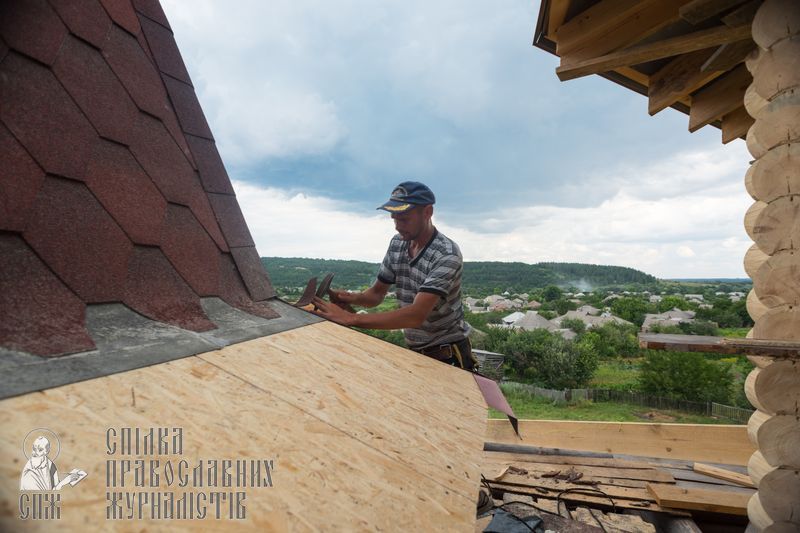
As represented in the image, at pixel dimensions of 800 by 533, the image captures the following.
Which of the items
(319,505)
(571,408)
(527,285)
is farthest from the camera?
(527,285)

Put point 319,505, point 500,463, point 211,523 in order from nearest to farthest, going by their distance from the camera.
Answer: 1. point 211,523
2. point 319,505
3. point 500,463

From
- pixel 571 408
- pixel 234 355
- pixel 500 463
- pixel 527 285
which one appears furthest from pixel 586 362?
pixel 527 285

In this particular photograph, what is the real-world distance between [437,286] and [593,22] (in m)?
2.71

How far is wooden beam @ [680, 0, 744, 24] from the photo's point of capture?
285 centimetres

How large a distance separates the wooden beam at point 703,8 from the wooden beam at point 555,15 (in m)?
0.93

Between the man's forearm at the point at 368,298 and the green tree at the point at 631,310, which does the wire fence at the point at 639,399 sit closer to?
the man's forearm at the point at 368,298

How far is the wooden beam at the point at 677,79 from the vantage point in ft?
13.1

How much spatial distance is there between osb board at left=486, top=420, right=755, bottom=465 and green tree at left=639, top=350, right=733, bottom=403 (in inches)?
1553

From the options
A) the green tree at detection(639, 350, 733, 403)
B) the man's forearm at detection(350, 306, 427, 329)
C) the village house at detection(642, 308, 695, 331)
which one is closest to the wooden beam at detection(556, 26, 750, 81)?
the man's forearm at detection(350, 306, 427, 329)

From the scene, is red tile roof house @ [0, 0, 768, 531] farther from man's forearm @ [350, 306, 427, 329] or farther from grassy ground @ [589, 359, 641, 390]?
grassy ground @ [589, 359, 641, 390]

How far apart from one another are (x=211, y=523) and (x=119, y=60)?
80.1 inches

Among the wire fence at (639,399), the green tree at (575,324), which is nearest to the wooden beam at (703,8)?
the wire fence at (639,399)

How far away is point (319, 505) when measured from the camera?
1.06 m

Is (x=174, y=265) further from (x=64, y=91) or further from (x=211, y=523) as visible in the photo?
(x=211, y=523)
